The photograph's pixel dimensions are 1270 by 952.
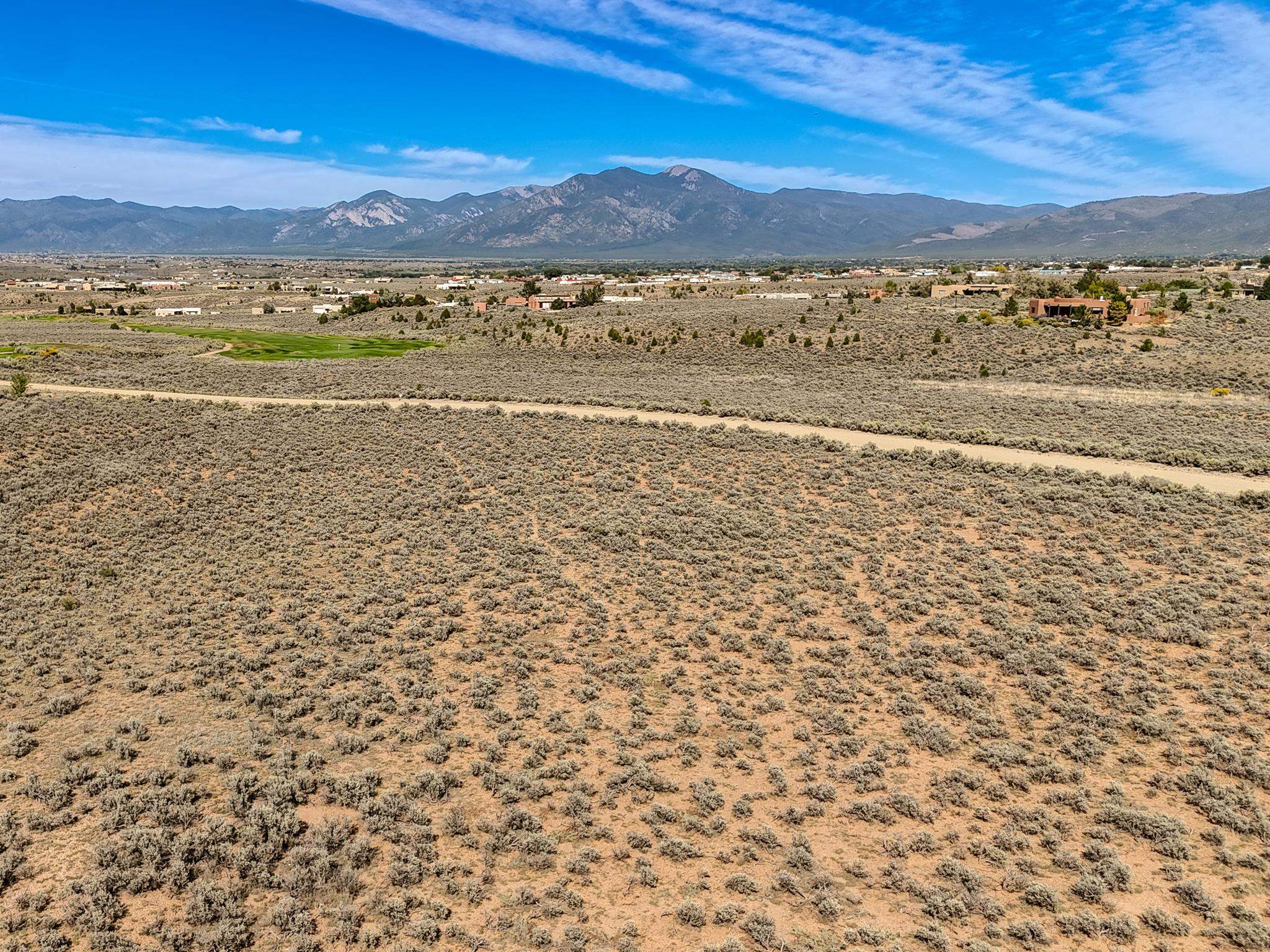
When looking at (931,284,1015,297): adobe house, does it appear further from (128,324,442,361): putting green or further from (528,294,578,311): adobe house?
(128,324,442,361): putting green

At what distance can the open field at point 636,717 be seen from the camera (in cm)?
927

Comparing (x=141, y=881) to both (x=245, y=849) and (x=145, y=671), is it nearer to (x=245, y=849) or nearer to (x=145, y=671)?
(x=245, y=849)

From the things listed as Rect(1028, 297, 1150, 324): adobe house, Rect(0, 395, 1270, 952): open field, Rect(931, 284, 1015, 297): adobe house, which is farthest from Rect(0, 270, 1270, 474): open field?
Rect(0, 395, 1270, 952): open field

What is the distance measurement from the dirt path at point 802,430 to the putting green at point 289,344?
2057cm

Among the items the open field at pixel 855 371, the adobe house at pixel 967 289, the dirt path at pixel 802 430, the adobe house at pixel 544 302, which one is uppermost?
the adobe house at pixel 967 289

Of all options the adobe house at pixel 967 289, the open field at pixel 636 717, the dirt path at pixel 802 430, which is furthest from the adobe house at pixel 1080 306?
the open field at pixel 636 717

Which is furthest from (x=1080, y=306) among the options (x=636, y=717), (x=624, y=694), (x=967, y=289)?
(x=636, y=717)

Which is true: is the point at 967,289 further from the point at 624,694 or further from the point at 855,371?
the point at 624,694

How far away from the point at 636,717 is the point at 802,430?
22590mm

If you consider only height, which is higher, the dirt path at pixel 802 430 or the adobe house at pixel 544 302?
the adobe house at pixel 544 302

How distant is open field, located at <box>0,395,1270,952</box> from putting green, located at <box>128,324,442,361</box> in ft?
131

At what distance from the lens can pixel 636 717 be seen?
43.9 ft

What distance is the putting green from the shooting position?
204ft

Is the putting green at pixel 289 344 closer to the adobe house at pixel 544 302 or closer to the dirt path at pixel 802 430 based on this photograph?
the dirt path at pixel 802 430
